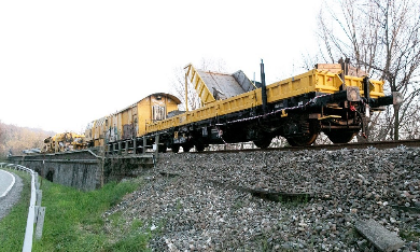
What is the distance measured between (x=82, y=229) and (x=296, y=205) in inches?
201

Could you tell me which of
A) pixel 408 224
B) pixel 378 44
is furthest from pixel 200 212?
pixel 378 44

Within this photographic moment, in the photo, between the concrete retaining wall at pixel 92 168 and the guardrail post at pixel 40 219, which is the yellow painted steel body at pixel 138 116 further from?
the guardrail post at pixel 40 219

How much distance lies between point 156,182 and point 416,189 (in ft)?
22.2

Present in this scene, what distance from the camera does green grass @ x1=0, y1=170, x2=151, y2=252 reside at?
5.32 meters

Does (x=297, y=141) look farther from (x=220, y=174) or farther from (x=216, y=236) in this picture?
(x=216, y=236)

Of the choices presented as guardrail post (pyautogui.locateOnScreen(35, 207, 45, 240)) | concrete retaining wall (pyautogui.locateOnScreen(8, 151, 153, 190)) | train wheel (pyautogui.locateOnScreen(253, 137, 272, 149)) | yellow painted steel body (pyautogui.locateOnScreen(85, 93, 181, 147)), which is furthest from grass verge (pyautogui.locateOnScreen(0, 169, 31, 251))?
yellow painted steel body (pyautogui.locateOnScreen(85, 93, 181, 147))

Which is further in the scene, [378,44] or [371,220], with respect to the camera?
[378,44]

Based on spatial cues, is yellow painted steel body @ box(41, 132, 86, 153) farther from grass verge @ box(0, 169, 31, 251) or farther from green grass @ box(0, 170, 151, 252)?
grass verge @ box(0, 169, 31, 251)

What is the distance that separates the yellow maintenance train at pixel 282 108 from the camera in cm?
708

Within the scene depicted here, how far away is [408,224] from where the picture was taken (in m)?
3.30

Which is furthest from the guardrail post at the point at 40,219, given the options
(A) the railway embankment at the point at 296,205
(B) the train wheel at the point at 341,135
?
(B) the train wheel at the point at 341,135

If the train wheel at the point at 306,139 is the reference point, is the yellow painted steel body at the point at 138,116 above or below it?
above

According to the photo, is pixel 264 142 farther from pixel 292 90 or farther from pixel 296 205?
pixel 296 205

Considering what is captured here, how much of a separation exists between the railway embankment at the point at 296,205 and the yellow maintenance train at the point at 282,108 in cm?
159
